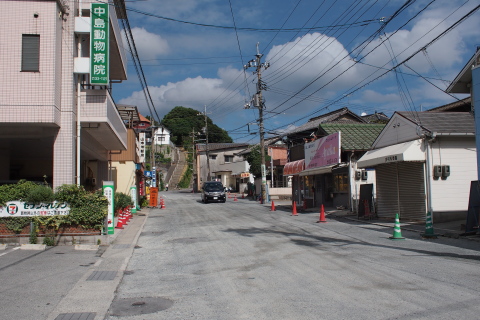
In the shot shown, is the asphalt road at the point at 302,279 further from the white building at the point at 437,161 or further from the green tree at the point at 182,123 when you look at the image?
the green tree at the point at 182,123

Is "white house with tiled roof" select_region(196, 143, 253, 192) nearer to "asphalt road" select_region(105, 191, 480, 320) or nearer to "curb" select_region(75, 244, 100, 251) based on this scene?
"curb" select_region(75, 244, 100, 251)

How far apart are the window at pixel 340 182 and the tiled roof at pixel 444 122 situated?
6960mm

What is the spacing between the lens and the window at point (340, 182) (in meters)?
25.1

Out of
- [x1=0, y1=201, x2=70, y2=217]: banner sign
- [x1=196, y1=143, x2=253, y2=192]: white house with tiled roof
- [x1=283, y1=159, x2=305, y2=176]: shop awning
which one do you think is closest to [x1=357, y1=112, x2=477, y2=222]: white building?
[x1=0, y1=201, x2=70, y2=217]: banner sign

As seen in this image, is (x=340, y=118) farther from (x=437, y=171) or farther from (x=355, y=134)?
(x=437, y=171)

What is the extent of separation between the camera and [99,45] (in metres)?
14.2

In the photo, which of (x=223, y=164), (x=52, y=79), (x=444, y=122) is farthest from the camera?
(x=223, y=164)

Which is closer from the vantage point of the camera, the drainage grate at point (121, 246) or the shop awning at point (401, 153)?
the drainage grate at point (121, 246)

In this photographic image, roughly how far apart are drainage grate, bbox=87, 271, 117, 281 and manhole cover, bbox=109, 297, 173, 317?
178cm

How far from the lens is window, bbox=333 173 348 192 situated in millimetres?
25131

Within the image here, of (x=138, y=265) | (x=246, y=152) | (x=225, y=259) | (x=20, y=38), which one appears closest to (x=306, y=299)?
(x=225, y=259)

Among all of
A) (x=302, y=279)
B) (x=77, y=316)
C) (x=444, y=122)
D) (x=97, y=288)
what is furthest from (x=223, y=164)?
(x=77, y=316)

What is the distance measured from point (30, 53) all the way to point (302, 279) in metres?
10.5

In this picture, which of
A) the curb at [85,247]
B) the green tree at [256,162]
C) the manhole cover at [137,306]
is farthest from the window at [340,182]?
the green tree at [256,162]
